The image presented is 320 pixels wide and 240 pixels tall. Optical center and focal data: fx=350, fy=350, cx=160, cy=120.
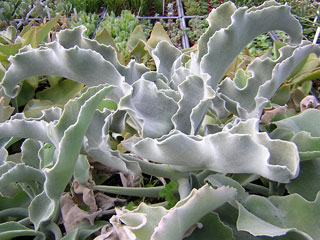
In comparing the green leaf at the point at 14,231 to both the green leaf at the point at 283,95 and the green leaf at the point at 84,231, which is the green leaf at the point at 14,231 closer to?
the green leaf at the point at 84,231

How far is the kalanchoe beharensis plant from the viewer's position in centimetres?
55

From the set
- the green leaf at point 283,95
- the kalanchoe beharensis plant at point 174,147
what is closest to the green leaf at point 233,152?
the kalanchoe beharensis plant at point 174,147

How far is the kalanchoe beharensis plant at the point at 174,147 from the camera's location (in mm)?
551

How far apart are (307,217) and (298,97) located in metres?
0.51

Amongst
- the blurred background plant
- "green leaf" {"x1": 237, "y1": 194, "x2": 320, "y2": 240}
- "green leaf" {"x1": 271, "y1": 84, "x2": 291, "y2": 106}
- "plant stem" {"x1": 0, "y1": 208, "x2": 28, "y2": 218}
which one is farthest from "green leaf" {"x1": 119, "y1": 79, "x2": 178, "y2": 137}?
the blurred background plant

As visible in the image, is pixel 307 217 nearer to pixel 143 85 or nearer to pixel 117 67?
pixel 143 85

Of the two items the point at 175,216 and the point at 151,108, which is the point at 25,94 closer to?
the point at 151,108

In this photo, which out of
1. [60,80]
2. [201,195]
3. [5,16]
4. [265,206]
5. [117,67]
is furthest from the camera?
[5,16]

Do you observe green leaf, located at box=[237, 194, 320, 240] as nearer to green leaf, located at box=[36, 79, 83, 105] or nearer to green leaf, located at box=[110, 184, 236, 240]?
green leaf, located at box=[110, 184, 236, 240]

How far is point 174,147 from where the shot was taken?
56 centimetres

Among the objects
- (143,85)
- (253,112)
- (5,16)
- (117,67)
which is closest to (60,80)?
(117,67)

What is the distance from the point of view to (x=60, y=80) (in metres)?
1.18

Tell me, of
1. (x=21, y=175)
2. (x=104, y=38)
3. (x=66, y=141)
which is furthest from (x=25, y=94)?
(x=66, y=141)

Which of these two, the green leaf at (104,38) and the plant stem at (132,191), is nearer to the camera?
the plant stem at (132,191)
